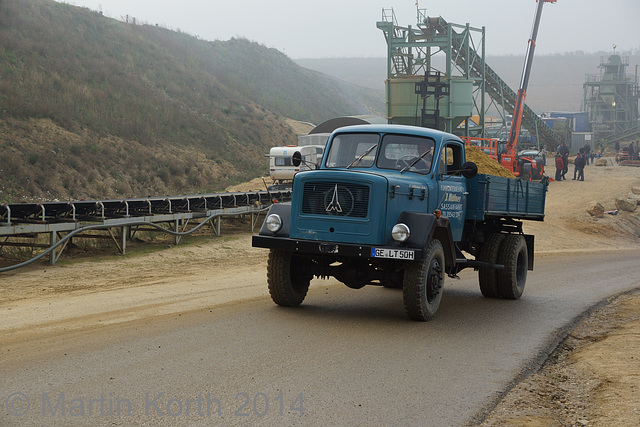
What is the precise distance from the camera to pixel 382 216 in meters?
9.20

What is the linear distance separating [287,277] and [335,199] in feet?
5.02

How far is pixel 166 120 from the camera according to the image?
47344mm

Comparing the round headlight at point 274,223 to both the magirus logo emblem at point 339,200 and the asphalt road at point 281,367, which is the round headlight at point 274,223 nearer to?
the magirus logo emblem at point 339,200

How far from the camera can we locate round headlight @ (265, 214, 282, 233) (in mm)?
9781

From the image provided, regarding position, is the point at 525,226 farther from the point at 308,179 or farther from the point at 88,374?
the point at 88,374

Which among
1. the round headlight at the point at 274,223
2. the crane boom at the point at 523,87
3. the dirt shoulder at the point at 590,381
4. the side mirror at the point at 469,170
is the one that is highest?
the crane boom at the point at 523,87

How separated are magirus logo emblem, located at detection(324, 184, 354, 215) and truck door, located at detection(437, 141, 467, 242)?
1.76 meters

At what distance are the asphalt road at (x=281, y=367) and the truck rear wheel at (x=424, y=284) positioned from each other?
22 centimetres

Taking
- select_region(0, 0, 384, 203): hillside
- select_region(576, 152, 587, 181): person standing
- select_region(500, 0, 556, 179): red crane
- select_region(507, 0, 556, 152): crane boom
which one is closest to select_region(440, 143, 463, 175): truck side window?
select_region(0, 0, 384, 203): hillside

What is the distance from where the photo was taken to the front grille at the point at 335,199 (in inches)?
364

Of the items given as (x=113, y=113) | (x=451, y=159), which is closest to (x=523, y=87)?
(x=113, y=113)

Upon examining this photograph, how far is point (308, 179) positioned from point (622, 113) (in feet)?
268

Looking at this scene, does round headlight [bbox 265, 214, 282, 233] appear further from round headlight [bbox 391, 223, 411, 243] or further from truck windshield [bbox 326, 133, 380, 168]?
round headlight [bbox 391, 223, 411, 243]

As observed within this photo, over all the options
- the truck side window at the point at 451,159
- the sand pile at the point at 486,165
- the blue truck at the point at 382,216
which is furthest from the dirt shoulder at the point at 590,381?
the sand pile at the point at 486,165
